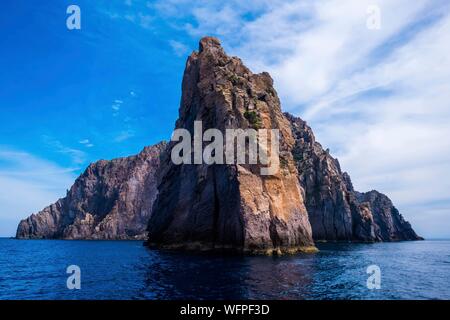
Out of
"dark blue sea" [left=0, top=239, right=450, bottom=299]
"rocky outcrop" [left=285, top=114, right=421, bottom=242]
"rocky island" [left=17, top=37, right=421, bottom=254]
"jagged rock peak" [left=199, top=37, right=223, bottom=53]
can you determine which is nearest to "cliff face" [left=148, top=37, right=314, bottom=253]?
"rocky island" [left=17, top=37, right=421, bottom=254]

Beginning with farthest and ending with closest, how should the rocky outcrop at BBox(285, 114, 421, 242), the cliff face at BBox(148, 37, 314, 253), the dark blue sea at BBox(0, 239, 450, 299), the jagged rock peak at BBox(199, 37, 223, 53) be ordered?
Result: the rocky outcrop at BBox(285, 114, 421, 242) < the jagged rock peak at BBox(199, 37, 223, 53) < the cliff face at BBox(148, 37, 314, 253) < the dark blue sea at BBox(0, 239, 450, 299)

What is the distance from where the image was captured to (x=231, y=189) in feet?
200

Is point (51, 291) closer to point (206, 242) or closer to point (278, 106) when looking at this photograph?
point (206, 242)

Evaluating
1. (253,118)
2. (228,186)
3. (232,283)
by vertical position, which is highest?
(253,118)

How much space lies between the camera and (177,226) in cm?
7250

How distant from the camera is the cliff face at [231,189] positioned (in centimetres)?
5862

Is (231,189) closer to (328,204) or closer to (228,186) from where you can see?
(228,186)

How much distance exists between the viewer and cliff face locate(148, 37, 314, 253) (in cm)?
5862

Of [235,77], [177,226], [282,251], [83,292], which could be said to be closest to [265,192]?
[282,251]

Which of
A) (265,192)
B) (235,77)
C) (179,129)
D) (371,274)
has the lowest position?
(371,274)

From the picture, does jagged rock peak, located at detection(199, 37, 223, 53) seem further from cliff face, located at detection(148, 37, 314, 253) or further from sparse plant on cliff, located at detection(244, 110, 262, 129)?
sparse plant on cliff, located at detection(244, 110, 262, 129)

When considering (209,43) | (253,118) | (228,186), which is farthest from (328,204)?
(228,186)

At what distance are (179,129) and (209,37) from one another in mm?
27007
